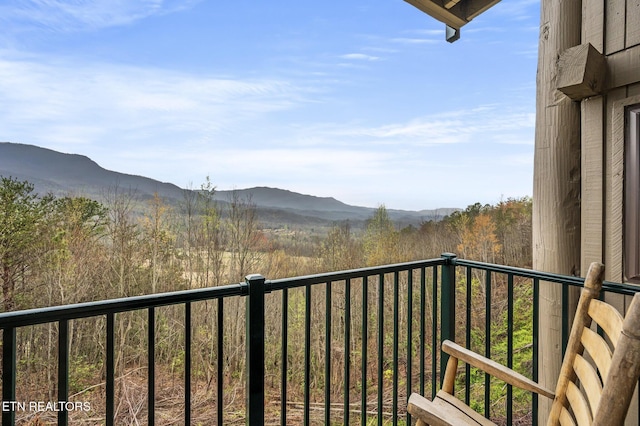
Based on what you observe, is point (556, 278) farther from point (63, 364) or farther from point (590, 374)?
point (63, 364)

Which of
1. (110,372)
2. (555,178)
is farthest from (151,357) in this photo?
(555,178)

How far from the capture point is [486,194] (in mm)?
5703

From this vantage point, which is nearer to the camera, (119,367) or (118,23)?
(119,367)

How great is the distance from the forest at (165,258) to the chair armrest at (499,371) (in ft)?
14.3

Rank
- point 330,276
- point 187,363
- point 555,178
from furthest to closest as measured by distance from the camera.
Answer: point 555,178 < point 330,276 < point 187,363

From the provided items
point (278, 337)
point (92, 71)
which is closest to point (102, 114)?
point (92, 71)

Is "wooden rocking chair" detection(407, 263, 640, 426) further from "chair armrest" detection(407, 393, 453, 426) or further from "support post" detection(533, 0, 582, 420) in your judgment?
"support post" detection(533, 0, 582, 420)

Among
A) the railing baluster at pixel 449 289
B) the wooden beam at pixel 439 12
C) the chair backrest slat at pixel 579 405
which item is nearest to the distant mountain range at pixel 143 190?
the wooden beam at pixel 439 12

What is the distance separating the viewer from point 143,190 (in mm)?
5320

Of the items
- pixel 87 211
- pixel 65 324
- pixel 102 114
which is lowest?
pixel 65 324

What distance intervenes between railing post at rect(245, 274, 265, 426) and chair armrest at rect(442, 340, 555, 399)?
2.54 ft

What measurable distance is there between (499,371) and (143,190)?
214 inches

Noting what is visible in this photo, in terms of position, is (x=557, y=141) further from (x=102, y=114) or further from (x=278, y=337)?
(x=102, y=114)

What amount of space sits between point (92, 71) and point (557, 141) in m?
6.26
